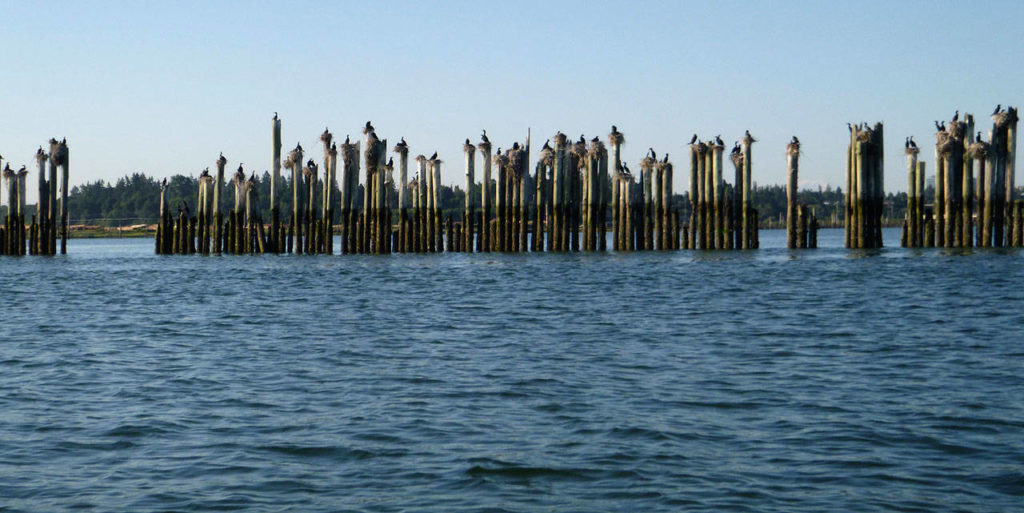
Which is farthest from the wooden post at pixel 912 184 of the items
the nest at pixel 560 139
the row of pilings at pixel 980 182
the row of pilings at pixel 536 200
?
the nest at pixel 560 139

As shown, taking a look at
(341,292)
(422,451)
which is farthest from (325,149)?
(422,451)

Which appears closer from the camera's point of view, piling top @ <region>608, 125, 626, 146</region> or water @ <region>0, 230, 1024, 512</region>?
water @ <region>0, 230, 1024, 512</region>

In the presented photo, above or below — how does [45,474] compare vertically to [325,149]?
below

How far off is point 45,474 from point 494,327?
37.8 feet

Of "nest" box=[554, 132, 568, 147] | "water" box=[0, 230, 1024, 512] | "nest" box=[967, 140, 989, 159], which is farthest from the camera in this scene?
"nest" box=[554, 132, 568, 147]

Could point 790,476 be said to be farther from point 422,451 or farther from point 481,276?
point 481,276

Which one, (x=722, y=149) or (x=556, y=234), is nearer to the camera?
(x=722, y=149)

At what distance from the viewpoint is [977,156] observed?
4447 centimetres

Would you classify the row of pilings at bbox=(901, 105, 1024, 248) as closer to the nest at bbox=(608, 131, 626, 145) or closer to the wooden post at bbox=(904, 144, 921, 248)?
the wooden post at bbox=(904, 144, 921, 248)

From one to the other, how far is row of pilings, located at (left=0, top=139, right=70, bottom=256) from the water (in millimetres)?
28397

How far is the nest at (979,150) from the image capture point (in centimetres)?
4428

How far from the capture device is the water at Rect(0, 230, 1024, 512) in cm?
895

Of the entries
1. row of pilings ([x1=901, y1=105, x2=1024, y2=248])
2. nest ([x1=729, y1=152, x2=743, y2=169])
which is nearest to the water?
row of pilings ([x1=901, y1=105, x2=1024, y2=248])

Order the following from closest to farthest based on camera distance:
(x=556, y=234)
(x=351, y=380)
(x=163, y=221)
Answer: (x=351, y=380)
(x=556, y=234)
(x=163, y=221)
